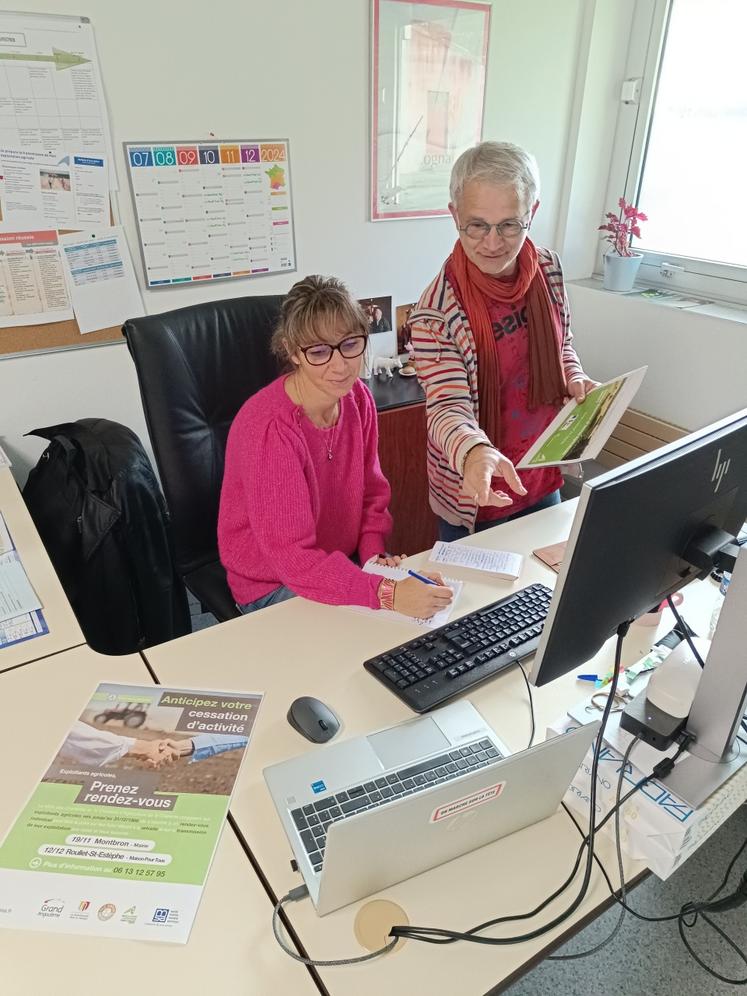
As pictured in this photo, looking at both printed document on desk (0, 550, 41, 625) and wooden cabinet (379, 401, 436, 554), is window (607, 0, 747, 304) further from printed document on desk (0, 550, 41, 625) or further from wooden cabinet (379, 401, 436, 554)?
printed document on desk (0, 550, 41, 625)

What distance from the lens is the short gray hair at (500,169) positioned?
4.40 ft

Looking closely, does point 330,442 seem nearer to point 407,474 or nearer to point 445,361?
point 445,361

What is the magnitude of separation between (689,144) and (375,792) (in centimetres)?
252

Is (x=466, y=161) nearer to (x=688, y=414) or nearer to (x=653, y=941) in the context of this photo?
(x=688, y=414)

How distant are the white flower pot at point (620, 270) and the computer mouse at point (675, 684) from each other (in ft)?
6.45

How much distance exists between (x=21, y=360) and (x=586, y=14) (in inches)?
89.9

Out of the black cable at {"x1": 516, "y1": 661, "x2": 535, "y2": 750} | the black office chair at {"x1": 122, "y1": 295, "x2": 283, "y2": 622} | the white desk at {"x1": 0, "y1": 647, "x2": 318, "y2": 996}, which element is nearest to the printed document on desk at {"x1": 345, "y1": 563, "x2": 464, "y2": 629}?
the black cable at {"x1": 516, "y1": 661, "x2": 535, "y2": 750}

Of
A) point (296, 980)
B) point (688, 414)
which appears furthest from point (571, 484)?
point (296, 980)

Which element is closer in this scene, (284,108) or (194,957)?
(194,957)

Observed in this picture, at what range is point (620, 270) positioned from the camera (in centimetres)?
255

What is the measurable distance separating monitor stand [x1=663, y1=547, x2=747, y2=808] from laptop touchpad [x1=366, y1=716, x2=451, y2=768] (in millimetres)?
310

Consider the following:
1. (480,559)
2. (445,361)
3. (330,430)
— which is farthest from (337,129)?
(480,559)

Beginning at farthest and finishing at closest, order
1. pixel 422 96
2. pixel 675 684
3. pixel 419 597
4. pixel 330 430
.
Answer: pixel 422 96 → pixel 330 430 → pixel 419 597 → pixel 675 684

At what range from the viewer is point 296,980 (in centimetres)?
72
